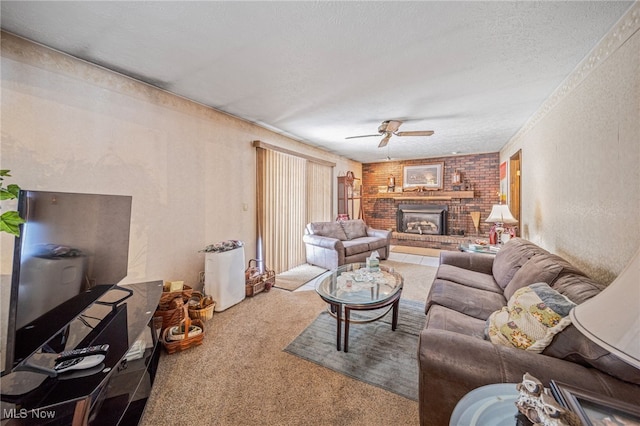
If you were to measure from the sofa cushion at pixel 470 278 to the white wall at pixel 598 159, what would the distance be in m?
0.65

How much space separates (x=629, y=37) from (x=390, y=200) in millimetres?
5681

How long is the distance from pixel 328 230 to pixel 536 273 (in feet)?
11.2

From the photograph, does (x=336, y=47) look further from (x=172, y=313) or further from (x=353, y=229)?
(x=353, y=229)

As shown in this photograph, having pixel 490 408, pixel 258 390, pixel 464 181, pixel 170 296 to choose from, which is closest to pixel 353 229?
pixel 464 181

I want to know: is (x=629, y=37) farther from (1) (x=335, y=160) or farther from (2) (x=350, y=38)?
(1) (x=335, y=160)

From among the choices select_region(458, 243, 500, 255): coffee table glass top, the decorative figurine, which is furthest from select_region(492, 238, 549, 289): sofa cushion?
the decorative figurine

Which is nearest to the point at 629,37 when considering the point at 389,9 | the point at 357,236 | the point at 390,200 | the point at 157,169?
the point at 389,9

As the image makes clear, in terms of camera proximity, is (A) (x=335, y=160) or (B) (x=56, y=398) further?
(A) (x=335, y=160)

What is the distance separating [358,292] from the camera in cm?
231

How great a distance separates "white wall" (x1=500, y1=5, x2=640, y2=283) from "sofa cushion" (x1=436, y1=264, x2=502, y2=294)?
25.4 inches

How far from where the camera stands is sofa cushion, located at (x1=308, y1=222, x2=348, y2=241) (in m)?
4.70

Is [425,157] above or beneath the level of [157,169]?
above

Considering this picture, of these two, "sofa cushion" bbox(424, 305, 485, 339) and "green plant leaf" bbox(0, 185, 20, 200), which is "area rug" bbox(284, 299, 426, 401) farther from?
"green plant leaf" bbox(0, 185, 20, 200)

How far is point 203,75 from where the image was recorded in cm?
222
